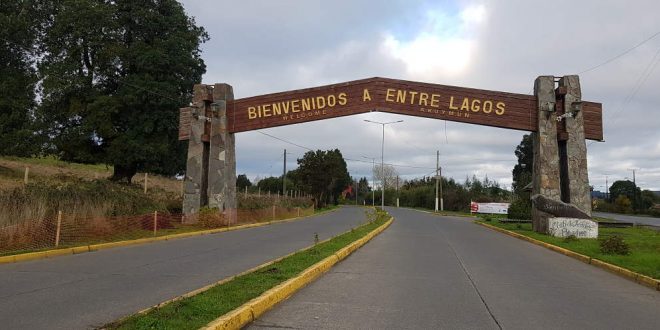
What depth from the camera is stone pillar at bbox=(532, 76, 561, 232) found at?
2491 centimetres

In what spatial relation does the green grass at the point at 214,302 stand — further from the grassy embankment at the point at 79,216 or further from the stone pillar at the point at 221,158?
the stone pillar at the point at 221,158

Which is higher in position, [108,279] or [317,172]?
[317,172]

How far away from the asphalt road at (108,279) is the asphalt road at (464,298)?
7.05 ft

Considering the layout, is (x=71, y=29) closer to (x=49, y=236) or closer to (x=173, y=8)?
(x=173, y=8)

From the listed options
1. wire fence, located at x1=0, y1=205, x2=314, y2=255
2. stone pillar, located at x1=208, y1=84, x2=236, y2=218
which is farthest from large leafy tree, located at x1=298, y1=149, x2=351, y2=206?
wire fence, located at x1=0, y1=205, x2=314, y2=255

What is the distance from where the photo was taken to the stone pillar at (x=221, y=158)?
2711 centimetres

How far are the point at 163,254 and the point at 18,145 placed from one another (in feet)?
76.3

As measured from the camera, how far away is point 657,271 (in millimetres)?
11797

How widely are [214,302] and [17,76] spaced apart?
114ft

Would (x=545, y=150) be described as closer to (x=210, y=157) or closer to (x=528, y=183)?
(x=210, y=157)

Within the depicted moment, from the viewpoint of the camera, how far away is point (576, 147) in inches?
988

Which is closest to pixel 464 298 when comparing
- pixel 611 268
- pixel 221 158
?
pixel 611 268

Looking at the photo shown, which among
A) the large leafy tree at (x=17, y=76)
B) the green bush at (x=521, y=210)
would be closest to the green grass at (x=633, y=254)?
the green bush at (x=521, y=210)

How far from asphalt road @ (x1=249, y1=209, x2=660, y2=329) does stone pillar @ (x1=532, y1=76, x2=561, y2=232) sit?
10.7m
